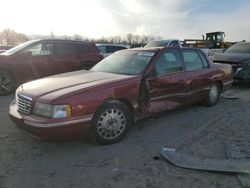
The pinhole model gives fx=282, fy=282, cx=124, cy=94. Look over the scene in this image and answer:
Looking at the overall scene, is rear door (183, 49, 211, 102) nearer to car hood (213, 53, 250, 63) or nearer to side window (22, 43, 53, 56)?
car hood (213, 53, 250, 63)

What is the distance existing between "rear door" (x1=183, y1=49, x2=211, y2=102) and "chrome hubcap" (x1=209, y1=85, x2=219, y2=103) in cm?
25

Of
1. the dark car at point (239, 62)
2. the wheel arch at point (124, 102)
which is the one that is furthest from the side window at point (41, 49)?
the dark car at point (239, 62)

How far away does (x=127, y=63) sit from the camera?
207 inches

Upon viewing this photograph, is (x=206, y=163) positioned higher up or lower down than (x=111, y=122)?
lower down

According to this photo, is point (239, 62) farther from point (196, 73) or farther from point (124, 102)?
point (124, 102)

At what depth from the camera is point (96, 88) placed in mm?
4137

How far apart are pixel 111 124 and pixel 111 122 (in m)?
0.03

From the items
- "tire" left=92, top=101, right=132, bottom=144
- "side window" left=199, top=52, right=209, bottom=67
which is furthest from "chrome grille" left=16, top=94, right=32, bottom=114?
"side window" left=199, top=52, right=209, bottom=67

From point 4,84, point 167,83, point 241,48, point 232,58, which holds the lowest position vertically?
point 4,84

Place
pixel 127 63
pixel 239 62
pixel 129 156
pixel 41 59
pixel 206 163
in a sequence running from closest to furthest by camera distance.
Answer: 1. pixel 206 163
2. pixel 129 156
3. pixel 127 63
4. pixel 41 59
5. pixel 239 62

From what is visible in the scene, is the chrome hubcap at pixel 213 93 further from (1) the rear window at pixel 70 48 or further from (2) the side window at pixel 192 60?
(1) the rear window at pixel 70 48

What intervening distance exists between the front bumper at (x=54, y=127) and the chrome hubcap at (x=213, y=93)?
3575 millimetres

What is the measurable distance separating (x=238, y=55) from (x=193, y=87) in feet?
15.0

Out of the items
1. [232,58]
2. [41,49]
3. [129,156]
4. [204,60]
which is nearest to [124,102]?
[129,156]
